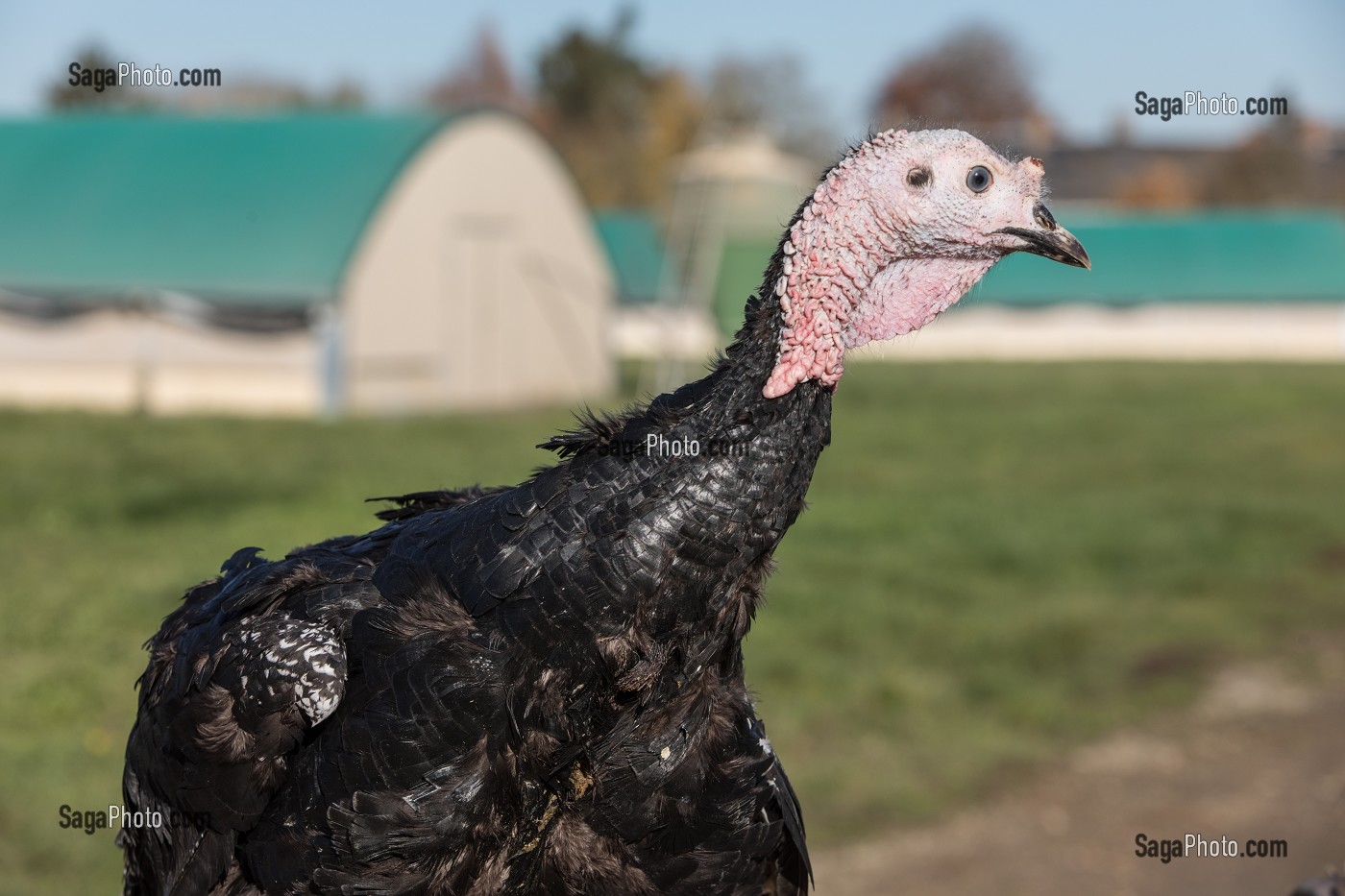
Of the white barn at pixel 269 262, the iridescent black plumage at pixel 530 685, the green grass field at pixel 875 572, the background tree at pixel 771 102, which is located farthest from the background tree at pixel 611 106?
the iridescent black plumage at pixel 530 685

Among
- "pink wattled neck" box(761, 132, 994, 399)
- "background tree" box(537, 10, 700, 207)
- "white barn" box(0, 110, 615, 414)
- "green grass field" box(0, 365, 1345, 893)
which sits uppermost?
"background tree" box(537, 10, 700, 207)

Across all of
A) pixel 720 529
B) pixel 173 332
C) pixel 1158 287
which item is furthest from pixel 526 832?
pixel 1158 287

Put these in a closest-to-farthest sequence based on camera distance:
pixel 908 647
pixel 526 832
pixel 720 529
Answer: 1. pixel 720 529
2. pixel 526 832
3. pixel 908 647

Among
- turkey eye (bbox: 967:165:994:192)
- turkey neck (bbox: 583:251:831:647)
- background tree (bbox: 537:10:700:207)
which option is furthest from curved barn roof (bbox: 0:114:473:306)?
background tree (bbox: 537:10:700:207)

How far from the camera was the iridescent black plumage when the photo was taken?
134 inches

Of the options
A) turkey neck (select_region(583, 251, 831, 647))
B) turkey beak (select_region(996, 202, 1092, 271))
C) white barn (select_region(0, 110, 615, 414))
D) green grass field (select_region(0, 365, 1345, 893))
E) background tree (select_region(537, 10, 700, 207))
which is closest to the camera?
turkey neck (select_region(583, 251, 831, 647))

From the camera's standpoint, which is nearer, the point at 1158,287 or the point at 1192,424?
the point at 1192,424

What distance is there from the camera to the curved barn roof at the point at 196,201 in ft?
74.6

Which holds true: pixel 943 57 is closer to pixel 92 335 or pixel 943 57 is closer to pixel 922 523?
pixel 92 335

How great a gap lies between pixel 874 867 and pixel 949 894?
1.38 ft

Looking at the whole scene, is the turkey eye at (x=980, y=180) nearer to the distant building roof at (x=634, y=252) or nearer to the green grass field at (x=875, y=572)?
the green grass field at (x=875, y=572)

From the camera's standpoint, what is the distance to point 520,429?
21.8 m

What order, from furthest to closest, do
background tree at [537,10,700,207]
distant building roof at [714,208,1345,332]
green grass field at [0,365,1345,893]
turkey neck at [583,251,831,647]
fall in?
background tree at [537,10,700,207]
distant building roof at [714,208,1345,332]
green grass field at [0,365,1345,893]
turkey neck at [583,251,831,647]

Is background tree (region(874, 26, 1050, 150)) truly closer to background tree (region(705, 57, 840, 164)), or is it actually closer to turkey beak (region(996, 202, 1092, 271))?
background tree (region(705, 57, 840, 164))
